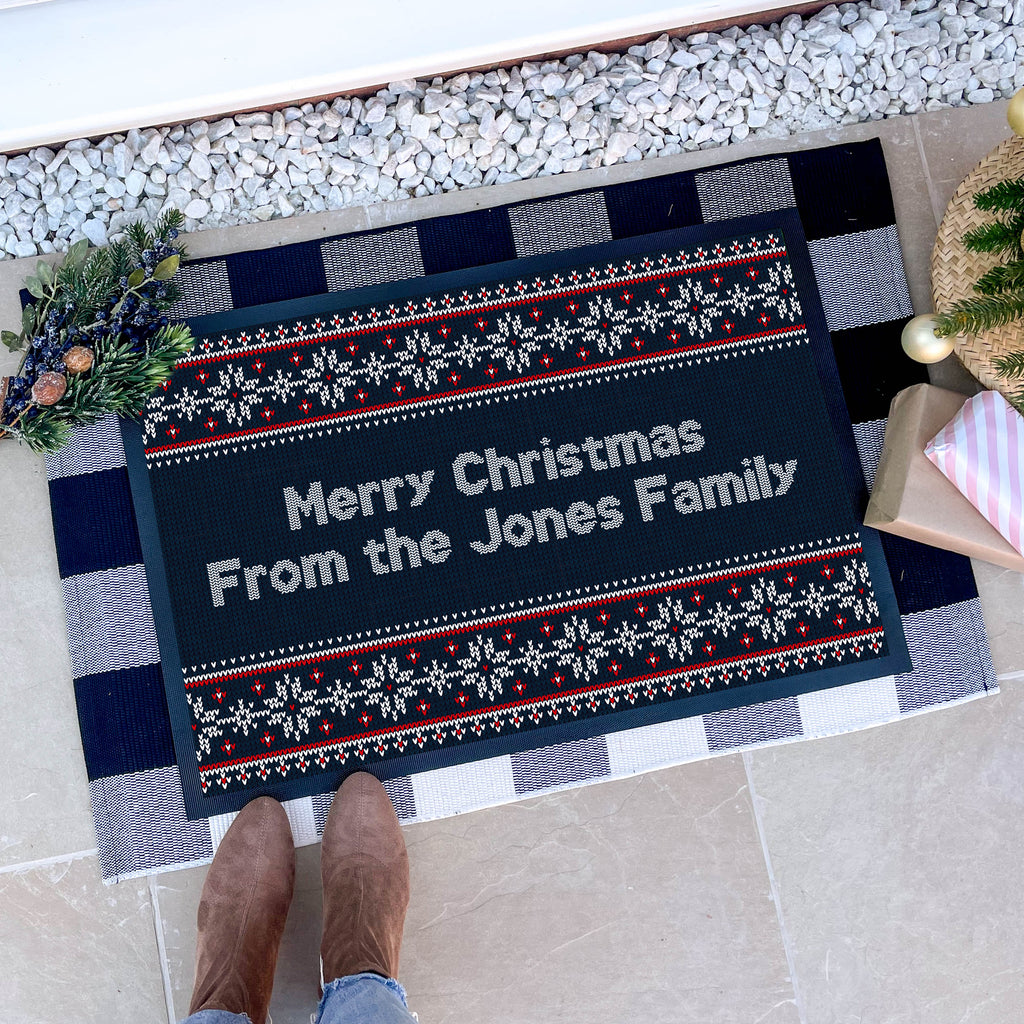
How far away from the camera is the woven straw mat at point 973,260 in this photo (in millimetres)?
1305

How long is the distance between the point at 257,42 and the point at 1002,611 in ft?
5.14

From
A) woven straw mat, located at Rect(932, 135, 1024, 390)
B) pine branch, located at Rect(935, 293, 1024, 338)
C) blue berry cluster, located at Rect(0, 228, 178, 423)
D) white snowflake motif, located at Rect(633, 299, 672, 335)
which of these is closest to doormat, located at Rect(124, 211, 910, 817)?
white snowflake motif, located at Rect(633, 299, 672, 335)

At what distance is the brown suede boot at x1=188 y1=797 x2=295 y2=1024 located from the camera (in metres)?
1.34

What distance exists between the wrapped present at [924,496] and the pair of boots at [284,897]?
0.97m

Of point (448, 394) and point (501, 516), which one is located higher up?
point (448, 394)

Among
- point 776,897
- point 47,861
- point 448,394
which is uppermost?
point 448,394

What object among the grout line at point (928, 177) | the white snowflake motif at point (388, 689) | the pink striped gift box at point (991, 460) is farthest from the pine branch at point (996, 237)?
the white snowflake motif at point (388, 689)

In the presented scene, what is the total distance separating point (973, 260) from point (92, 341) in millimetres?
1402

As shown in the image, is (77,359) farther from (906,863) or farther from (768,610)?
(906,863)

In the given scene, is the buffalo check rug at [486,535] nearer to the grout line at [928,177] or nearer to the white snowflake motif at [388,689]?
the white snowflake motif at [388,689]

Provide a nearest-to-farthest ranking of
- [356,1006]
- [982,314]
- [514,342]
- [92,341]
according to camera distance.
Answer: [982,314] < [356,1006] < [92,341] < [514,342]

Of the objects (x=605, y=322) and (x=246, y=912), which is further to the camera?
(x=605, y=322)

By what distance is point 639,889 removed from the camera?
57.4 inches

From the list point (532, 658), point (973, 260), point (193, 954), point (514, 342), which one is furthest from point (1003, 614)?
point (193, 954)
